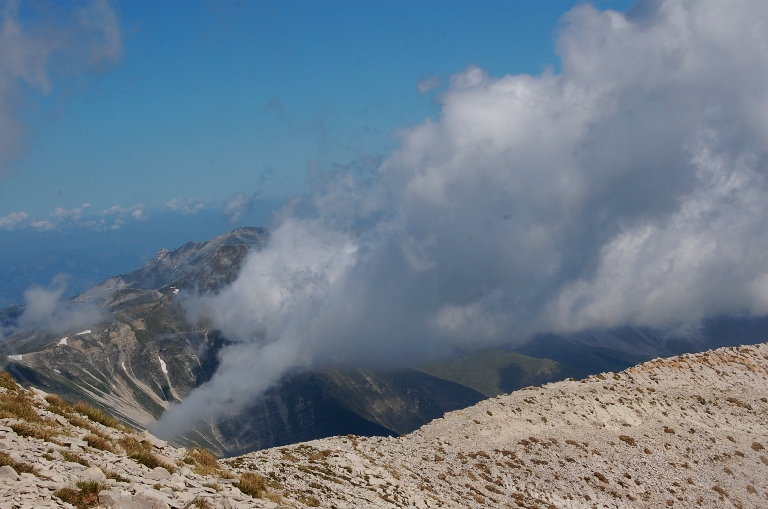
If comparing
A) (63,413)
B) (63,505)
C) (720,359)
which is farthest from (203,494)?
(720,359)

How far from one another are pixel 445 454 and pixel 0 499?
1597 inches

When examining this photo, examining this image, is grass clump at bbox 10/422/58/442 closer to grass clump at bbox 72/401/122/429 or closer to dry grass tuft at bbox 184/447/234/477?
grass clump at bbox 72/401/122/429

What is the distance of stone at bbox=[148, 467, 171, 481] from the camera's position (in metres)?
22.5

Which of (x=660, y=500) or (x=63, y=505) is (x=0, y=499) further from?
(x=660, y=500)

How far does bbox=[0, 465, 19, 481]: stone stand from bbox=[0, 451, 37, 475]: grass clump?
55 cm

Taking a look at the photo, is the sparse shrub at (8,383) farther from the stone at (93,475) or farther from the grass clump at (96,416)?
the stone at (93,475)

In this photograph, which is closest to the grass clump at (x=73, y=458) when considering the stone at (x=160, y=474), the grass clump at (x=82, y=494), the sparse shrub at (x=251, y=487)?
the stone at (x=160, y=474)

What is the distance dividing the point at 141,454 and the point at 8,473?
731cm

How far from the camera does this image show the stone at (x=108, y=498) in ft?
60.6

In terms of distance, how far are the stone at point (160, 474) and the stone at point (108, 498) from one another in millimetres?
3687

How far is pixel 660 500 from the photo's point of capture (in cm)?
4822

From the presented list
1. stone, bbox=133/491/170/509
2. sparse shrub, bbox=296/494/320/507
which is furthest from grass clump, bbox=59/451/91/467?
sparse shrub, bbox=296/494/320/507

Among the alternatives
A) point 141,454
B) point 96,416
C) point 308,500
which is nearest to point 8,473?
point 141,454

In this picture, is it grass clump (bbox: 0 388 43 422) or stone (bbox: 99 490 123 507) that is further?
grass clump (bbox: 0 388 43 422)
